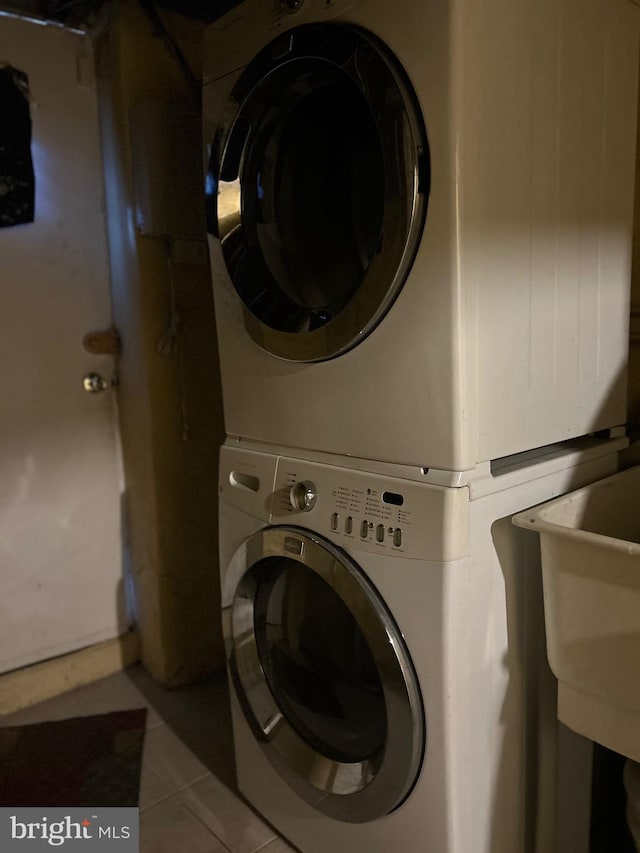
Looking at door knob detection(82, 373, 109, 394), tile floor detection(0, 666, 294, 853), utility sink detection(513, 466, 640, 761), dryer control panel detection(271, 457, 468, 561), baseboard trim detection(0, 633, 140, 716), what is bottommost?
tile floor detection(0, 666, 294, 853)

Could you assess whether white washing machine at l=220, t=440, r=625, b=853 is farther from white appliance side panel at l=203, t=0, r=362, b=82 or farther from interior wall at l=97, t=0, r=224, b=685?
white appliance side panel at l=203, t=0, r=362, b=82

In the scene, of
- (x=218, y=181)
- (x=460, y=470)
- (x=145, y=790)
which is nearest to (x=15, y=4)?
(x=218, y=181)

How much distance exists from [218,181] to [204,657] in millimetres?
1377

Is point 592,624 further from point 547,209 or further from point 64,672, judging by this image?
point 64,672

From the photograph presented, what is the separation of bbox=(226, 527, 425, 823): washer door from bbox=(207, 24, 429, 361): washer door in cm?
38

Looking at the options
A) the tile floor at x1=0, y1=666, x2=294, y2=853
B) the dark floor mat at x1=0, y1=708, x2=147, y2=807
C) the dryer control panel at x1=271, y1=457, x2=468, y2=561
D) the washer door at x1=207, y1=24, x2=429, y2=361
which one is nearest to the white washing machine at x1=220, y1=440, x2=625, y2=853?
the dryer control panel at x1=271, y1=457, x2=468, y2=561

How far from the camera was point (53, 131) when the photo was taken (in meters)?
1.70

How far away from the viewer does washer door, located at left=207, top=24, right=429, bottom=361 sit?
98 cm

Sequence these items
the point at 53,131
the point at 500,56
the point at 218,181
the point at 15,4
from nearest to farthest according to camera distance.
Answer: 1. the point at 500,56
2. the point at 218,181
3. the point at 15,4
4. the point at 53,131

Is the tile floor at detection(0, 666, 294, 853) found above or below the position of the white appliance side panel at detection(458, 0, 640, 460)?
below

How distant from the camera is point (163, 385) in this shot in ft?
5.66

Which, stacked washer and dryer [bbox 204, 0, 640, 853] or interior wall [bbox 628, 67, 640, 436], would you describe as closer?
stacked washer and dryer [bbox 204, 0, 640, 853]

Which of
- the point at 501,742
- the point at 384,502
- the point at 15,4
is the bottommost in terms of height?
the point at 501,742

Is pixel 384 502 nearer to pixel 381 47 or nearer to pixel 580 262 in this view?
pixel 580 262
